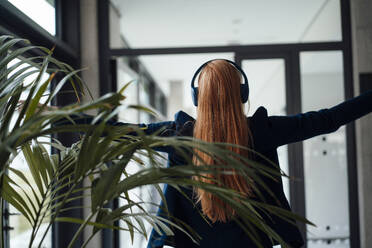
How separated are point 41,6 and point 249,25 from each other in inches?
74.2

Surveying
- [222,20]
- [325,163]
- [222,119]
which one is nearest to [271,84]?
[325,163]

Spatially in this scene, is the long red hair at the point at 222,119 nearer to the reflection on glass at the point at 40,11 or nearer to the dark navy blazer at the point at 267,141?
the dark navy blazer at the point at 267,141

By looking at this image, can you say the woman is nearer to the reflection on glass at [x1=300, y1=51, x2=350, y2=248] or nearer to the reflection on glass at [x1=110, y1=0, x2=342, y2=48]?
the reflection on glass at [x1=300, y1=51, x2=350, y2=248]

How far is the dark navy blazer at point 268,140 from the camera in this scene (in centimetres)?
90

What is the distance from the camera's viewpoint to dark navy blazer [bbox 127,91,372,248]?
0.90 metres

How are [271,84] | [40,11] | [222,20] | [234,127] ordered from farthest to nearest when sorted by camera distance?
1. [222,20]
2. [271,84]
3. [40,11]
4. [234,127]

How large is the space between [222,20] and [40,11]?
62.3 inches

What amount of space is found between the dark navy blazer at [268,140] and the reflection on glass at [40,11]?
3.62ft

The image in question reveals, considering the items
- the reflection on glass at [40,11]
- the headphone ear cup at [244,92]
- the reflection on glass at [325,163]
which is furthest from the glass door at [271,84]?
the headphone ear cup at [244,92]

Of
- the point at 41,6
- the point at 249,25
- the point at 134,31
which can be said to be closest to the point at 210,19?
the point at 249,25

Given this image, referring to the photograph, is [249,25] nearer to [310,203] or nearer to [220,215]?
[310,203]

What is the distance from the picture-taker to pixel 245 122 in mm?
905

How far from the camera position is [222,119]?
896mm

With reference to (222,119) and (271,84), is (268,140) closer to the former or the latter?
(222,119)
